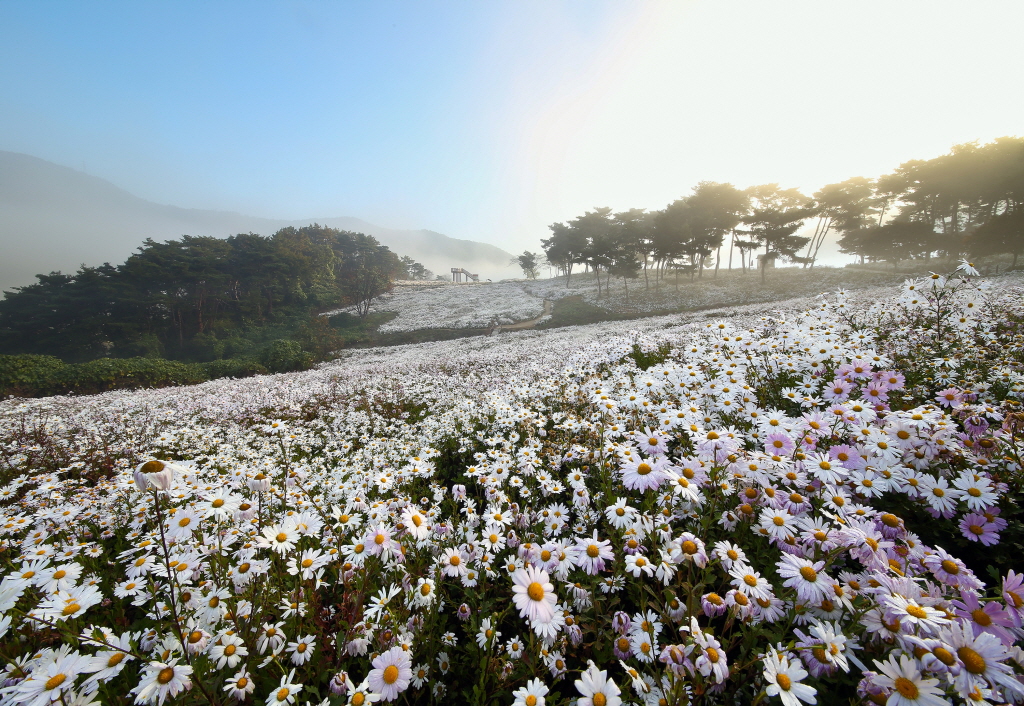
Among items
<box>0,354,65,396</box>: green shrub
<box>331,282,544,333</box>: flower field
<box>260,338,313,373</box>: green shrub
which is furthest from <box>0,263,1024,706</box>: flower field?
<box>331,282,544,333</box>: flower field

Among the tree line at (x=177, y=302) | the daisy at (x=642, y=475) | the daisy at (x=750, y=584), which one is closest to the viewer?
the daisy at (x=750, y=584)

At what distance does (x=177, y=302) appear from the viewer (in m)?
34.0

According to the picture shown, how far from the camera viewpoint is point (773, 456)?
8.11 ft

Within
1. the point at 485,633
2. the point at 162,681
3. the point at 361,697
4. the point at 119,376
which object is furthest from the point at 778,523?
the point at 119,376

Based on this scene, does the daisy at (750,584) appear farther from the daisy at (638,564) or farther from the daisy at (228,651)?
the daisy at (228,651)

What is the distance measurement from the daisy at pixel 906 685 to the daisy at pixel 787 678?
0.72 feet

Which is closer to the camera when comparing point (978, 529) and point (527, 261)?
point (978, 529)

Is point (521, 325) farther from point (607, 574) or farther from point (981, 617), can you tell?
point (981, 617)

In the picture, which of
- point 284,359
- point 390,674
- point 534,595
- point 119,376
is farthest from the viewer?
point 284,359

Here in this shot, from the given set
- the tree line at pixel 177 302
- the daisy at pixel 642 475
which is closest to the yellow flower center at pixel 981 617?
the daisy at pixel 642 475

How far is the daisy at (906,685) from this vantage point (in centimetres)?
122

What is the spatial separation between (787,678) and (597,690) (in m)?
0.74

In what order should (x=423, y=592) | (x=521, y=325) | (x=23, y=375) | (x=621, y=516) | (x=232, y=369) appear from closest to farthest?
1. (x=423, y=592)
2. (x=621, y=516)
3. (x=23, y=375)
4. (x=232, y=369)
5. (x=521, y=325)

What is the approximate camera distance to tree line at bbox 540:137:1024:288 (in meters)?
35.8
